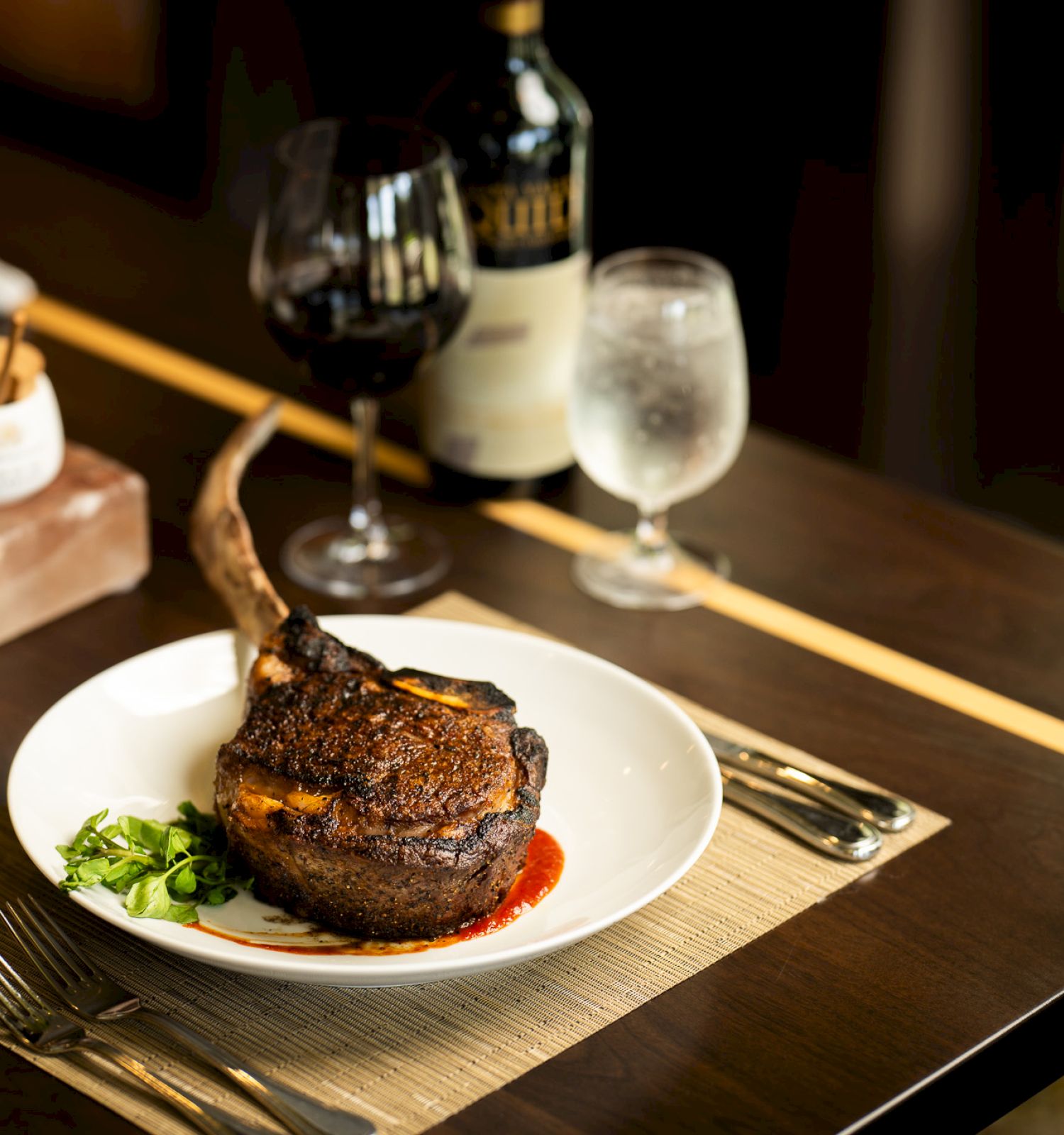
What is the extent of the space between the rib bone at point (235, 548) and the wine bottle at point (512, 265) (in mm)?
234

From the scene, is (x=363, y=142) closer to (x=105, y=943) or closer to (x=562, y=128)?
(x=562, y=128)

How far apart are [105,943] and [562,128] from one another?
0.82 m

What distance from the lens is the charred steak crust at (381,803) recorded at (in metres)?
0.89

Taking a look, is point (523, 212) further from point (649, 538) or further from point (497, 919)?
point (497, 919)

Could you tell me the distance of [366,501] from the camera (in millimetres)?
1489

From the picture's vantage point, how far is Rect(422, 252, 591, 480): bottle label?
1.45 m

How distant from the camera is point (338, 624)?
117 centimetres

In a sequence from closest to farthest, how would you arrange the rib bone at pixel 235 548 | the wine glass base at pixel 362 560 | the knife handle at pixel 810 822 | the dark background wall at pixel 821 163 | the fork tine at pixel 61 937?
the fork tine at pixel 61 937 → the knife handle at pixel 810 822 → the rib bone at pixel 235 548 → the wine glass base at pixel 362 560 → the dark background wall at pixel 821 163

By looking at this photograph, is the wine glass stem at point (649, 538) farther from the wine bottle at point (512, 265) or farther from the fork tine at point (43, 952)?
the fork tine at point (43, 952)

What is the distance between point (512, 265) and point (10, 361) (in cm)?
45

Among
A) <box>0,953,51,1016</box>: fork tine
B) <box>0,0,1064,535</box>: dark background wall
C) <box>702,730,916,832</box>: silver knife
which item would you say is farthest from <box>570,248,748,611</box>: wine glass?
<box>0,0,1064,535</box>: dark background wall

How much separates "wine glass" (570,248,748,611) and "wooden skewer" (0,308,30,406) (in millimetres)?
470

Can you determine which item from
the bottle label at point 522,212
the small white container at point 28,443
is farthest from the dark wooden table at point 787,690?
the bottle label at point 522,212

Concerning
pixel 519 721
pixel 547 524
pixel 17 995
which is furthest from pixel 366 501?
pixel 17 995
